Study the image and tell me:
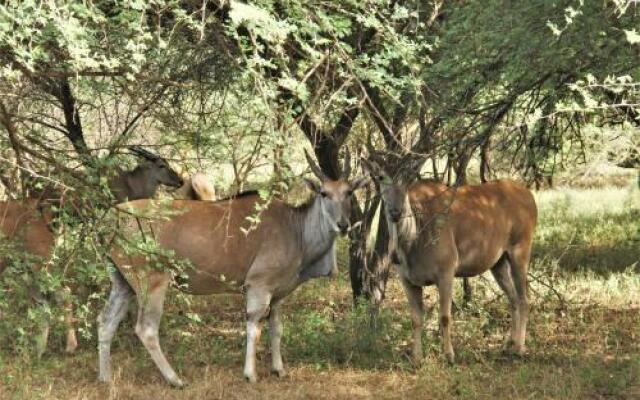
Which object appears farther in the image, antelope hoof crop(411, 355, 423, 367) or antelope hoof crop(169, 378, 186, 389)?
antelope hoof crop(411, 355, 423, 367)

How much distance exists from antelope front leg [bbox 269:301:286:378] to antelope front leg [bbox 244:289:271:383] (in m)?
0.13

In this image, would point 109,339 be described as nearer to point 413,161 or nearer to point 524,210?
point 413,161

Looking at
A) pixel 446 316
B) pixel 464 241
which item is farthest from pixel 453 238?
pixel 446 316

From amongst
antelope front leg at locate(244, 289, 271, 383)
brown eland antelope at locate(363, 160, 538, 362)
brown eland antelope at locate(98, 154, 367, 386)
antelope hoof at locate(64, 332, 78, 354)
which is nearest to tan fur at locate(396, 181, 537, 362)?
brown eland antelope at locate(363, 160, 538, 362)

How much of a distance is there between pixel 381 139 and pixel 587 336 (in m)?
2.89

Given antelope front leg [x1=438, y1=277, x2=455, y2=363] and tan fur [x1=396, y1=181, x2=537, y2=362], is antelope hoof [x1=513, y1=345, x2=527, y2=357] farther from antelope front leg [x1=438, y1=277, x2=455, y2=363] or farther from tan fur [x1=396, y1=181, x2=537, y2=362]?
antelope front leg [x1=438, y1=277, x2=455, y2=363]

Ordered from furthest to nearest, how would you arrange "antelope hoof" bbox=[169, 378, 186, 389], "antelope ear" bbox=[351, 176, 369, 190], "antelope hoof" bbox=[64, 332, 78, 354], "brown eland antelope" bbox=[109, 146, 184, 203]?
"brown eland antelope" bbox=[109, 146, 184, 203]
"antelope hoof" bbox=[64, 332, 78, 354]
"antelope ear" bbox=[351, 176, 369, 190]
"antelope hoof" bbox=[169, 378, 186, 389]

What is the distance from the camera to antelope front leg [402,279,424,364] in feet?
26.9

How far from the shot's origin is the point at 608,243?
1365cm

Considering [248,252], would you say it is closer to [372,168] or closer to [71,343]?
[372,168]

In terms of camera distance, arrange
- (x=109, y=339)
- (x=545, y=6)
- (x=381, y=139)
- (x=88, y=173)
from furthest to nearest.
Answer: (x=381, y=139) < (x=109, y=339) < (x=545, y=6) < (x=88, y=173)

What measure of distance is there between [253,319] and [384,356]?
1.13m

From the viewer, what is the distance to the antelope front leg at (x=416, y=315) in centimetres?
820

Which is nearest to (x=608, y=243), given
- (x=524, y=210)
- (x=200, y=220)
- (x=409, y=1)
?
(x=524, y=210)
